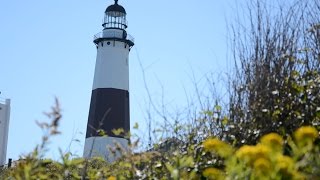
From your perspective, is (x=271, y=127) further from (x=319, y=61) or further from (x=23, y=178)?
(x=23, y=178)

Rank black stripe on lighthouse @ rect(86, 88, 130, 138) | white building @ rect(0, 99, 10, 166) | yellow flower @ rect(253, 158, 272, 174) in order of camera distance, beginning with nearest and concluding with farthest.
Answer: yellow flower @ rect(253, 158, 272, 174) → black stripe on lighthouse @ rect(86, 88, 130, 138) → white building @ rect(0, 99, 10, 166)

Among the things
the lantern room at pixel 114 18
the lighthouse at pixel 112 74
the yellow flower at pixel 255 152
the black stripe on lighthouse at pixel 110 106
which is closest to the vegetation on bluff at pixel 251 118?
the yellow flower at pixel 255 152

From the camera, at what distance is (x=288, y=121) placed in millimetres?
3504

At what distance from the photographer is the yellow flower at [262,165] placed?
1913 millimetres

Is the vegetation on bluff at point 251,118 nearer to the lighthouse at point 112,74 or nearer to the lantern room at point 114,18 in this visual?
the lighthouse at point 112,74

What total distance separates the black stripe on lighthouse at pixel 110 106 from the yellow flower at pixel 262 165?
2185cm

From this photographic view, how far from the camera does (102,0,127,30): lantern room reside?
29.2 m

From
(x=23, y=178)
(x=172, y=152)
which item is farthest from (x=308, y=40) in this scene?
(x=23, y=178)

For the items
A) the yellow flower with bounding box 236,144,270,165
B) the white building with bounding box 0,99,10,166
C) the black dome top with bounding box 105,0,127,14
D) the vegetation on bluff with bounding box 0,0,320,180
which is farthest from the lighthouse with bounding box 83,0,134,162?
the yellow flower with bounding box 236,144,270,165

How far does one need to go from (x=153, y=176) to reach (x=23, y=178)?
862 mm

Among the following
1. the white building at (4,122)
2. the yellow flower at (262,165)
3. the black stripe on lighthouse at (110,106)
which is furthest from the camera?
the white building at (4,122)

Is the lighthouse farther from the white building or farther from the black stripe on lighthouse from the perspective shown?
the white building

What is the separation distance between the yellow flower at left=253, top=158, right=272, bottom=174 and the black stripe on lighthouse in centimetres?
2185

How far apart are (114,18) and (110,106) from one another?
6.79 meters
